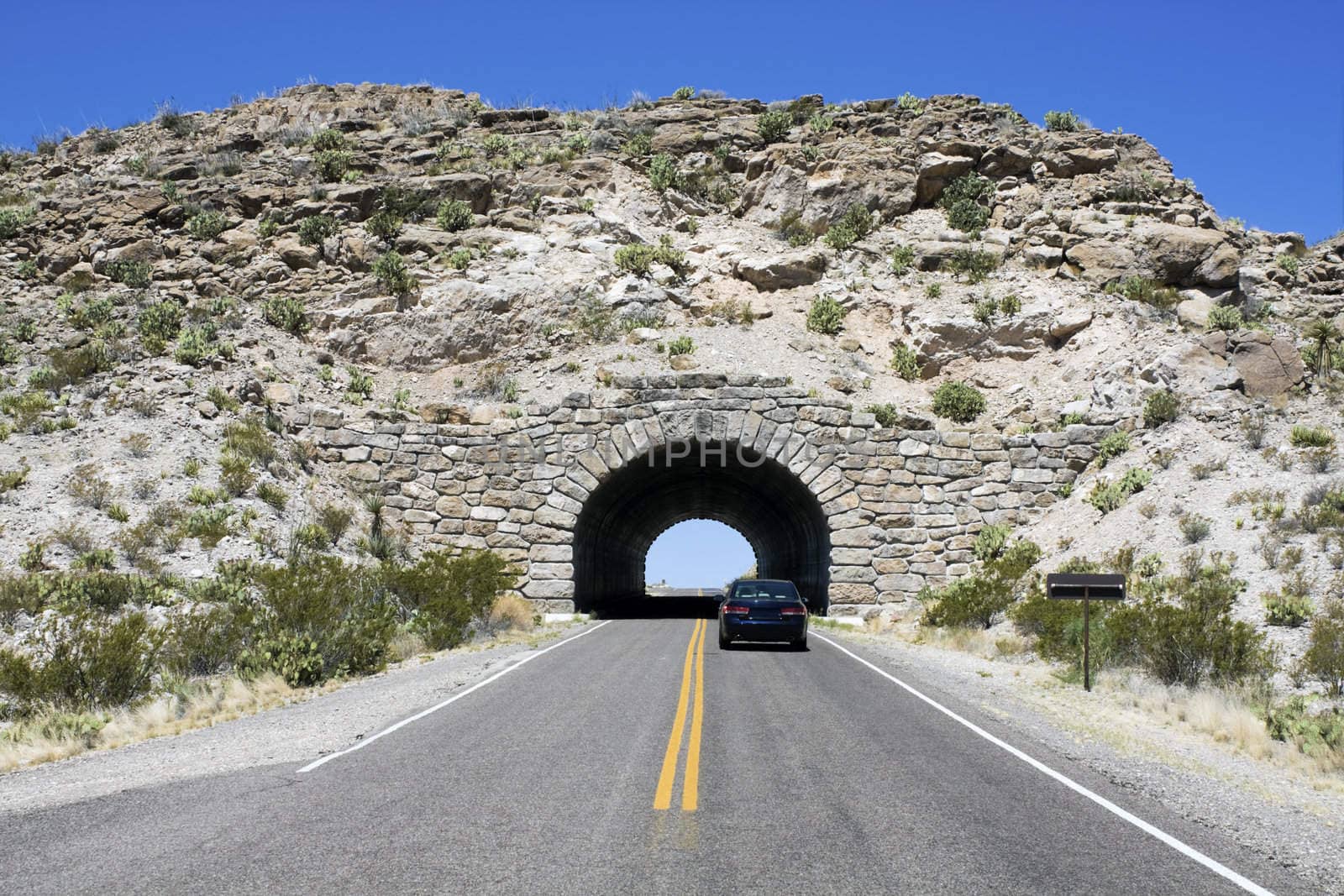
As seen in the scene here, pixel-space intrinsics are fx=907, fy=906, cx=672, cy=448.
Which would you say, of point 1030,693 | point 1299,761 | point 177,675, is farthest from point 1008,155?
point 177,675

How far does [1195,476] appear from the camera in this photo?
24.8 metres

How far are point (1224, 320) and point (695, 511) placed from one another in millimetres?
25902

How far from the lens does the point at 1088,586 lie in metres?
15.1

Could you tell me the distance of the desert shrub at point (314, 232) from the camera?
37.4 meters

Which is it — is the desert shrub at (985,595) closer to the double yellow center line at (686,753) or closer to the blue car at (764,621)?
the blue car at (764,621)

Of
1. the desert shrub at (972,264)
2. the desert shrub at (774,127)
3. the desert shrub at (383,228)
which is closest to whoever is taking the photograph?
the desert shrub at (972,264)

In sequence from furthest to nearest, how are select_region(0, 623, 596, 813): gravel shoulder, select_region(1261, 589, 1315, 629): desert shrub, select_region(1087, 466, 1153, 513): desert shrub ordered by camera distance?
select_region(1087, 466, 1153, 513): desert shrub → select_region(1261, 589, 1315, 629): desert shrub → select_region(0, 623, 596, 813): gravel shoulder

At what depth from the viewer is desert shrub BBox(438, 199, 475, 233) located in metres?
39.0

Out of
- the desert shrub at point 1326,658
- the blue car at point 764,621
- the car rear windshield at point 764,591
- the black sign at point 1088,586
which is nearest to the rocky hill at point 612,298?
the desert shrub at point 1326,658

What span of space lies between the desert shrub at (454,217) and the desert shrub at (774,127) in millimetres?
15804

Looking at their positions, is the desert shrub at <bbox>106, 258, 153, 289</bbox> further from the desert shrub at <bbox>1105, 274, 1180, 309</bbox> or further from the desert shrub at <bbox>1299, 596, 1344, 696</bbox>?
the desert shrub at <bbox>1299, 596, 1344, 696</bbox>

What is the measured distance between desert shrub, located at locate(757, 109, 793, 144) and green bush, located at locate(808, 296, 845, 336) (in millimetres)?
13913

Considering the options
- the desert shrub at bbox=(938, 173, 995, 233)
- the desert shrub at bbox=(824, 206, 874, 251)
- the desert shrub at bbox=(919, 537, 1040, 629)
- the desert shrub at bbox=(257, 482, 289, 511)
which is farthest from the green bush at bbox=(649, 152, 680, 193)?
the desert shrub at bbox=(919, 537, 1040, 629)

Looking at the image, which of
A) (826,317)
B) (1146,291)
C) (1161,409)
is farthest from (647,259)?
(1161,409)
